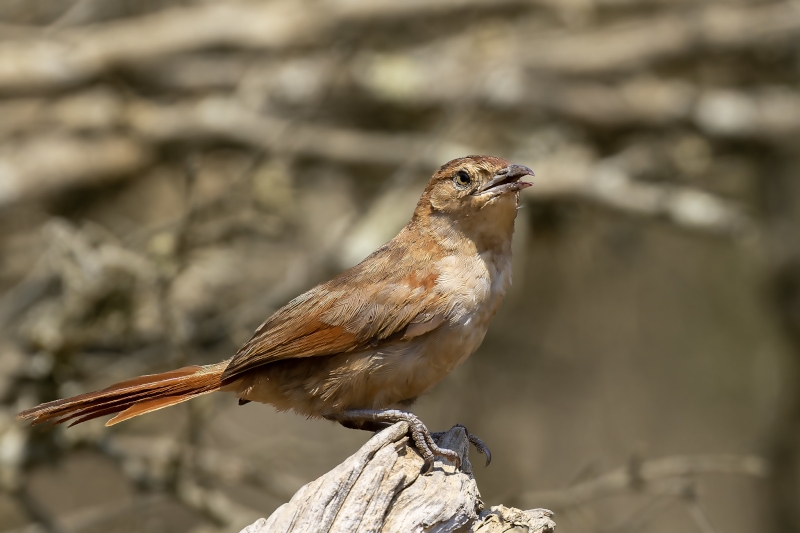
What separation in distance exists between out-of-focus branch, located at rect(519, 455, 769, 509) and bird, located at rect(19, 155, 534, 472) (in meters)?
1.28

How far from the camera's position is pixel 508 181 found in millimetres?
3543

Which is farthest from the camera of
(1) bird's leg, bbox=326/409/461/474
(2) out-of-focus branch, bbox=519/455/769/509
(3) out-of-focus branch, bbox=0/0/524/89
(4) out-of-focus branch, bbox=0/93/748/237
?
(4) out-of-focus branch, bbox=0/93/748/237

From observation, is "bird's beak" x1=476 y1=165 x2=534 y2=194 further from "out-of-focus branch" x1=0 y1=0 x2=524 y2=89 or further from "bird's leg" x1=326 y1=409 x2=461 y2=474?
"out-of-focus branch" x1=0 y1=0 x2=524 y2=89

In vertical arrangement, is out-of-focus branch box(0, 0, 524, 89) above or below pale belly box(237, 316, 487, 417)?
above

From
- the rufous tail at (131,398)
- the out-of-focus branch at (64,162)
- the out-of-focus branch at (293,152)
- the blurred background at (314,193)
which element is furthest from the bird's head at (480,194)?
the out-of-focus branch at (64,162)

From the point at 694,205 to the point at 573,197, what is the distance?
2.89ft

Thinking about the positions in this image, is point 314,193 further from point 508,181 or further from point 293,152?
point 508,181

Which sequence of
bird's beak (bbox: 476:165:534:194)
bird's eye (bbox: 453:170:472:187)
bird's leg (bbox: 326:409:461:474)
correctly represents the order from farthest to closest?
bird's eye (bbox: 453:170:472:187) < bird's beak (bbox: 476:165:534:194) < bird's leg (bbox: 326:409:461:474)

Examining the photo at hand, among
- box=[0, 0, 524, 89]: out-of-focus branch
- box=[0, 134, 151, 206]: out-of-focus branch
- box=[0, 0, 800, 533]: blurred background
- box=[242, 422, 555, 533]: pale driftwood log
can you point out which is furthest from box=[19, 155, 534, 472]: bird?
box=[0, 0, 524, 89]: out-of-focus branch

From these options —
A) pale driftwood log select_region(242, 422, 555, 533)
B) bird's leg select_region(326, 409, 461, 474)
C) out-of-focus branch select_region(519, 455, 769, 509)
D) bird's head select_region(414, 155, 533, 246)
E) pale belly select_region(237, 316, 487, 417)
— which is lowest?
out-of-focus branch select_region(519, 455, 769, 509)

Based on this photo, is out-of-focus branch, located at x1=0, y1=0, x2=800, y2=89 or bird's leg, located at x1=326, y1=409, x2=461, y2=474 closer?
bird's leg, located at x1=326, y1=409, x2=461, y2=474

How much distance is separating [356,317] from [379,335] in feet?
0.37

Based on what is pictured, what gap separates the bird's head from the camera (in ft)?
11.6

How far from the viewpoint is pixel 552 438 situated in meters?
9.15
